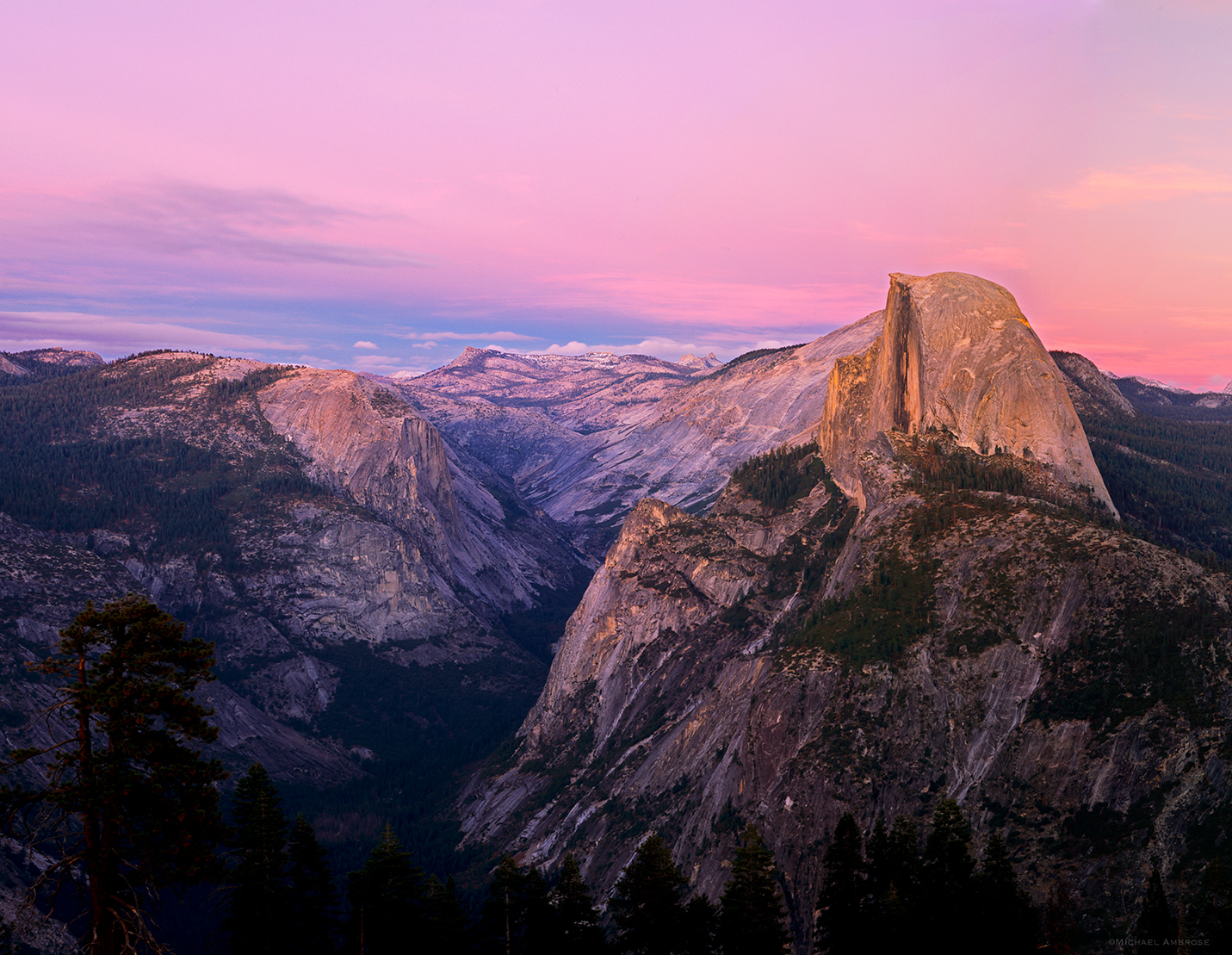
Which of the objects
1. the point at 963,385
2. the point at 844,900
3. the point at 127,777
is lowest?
the point at 844,900

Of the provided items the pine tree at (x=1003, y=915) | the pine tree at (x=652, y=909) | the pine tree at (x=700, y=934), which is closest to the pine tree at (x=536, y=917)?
the pine tree at (x=652, y=909)

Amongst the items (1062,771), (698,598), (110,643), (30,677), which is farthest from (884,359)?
(30,677)

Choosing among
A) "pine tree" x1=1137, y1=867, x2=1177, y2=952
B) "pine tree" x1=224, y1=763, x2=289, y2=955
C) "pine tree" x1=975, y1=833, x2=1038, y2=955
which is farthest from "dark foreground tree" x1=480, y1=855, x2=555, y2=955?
"pine tree" x1=1137, y1=867, x2=1177, y2=952

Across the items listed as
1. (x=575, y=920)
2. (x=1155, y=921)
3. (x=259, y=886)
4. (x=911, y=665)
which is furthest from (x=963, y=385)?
(x=259, y=886)

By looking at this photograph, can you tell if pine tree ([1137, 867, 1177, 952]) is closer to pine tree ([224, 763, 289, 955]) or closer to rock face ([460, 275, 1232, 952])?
rock face ([460, 275, 1232, 952])

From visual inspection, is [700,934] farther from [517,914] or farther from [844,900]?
[517,914]

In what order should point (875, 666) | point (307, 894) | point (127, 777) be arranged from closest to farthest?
1. point (127, 777)
2. point (307, 894)
3. point (875, 666)

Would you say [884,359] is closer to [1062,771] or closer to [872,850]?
[1062,771]
